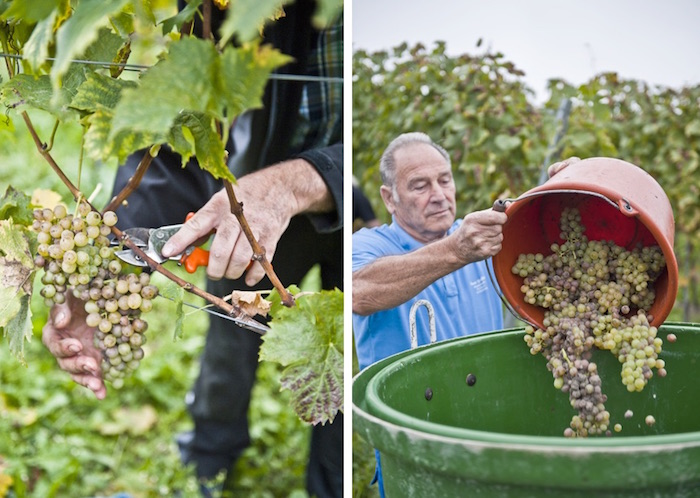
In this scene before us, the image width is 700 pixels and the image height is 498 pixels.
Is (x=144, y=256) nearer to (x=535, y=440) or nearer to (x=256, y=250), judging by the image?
(x=256, y=250)

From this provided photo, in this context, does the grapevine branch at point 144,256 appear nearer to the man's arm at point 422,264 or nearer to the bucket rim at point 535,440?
the bucket rim at point 535,440

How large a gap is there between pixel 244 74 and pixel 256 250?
0.38 metres

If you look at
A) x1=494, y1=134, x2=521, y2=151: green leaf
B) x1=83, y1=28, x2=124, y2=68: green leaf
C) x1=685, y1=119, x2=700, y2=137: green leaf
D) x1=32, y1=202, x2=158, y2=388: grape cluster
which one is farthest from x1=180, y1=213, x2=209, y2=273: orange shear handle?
x1=685, y1=119, x2=700, y2=137: green leaf

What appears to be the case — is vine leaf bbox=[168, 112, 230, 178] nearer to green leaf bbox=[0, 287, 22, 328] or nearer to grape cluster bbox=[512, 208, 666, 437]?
green leaf bbox=[0, 287, 22, 328]

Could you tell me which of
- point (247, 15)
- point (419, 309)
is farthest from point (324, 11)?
point (419, 309)

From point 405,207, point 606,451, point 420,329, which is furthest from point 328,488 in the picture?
point 606,451

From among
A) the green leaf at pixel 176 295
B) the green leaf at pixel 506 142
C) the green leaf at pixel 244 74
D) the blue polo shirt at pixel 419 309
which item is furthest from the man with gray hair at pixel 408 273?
the green leaf at pixel 244 74

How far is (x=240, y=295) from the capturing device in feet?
3.97

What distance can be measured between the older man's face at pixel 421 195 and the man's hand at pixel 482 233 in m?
0.49

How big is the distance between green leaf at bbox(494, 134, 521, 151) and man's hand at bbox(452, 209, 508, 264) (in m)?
1.36

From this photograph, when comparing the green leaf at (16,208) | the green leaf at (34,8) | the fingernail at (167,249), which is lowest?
the fingernail at (167,249)

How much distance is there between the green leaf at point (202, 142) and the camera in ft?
3.20

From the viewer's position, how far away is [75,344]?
1345mm

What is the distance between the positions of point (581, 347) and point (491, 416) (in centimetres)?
25
